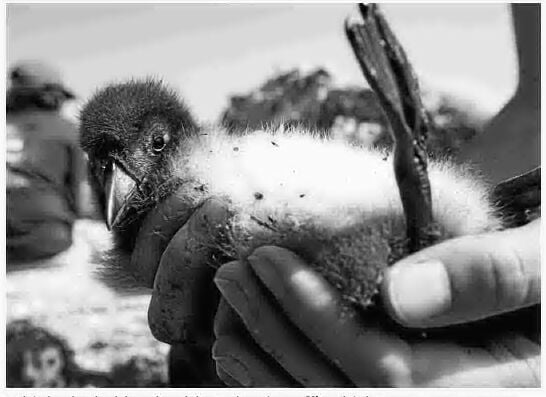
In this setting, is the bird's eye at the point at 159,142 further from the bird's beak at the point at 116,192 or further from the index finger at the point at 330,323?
the index finger at the point at 330,323

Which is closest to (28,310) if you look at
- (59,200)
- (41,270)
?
(41,270)

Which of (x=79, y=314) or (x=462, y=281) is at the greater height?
(x=462, y=281)

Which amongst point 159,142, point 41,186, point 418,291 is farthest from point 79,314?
point 418,291

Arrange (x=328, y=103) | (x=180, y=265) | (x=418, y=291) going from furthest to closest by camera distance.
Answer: (x=328, y=103)
(x=180, y=265)
(x=418, y=291)

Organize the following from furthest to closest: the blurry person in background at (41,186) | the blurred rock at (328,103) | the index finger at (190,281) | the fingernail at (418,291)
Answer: the blurred rock at (328,103)
the blurry person in background at (41,186)
the index finger at (190,281)
the fingernail at (418,291)

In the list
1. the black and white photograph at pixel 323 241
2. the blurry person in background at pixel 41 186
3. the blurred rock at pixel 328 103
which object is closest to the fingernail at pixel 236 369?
the black and white photograph at pixel 323 241

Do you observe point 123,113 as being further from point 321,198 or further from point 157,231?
point 321,198
